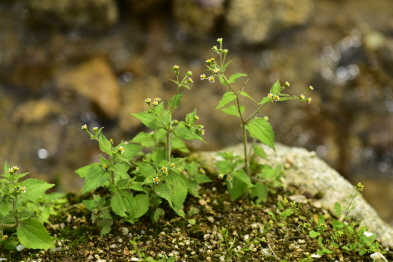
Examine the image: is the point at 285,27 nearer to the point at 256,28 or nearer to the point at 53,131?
the point at 256,28

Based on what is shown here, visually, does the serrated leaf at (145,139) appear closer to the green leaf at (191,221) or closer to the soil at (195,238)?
the soil at (195,238)

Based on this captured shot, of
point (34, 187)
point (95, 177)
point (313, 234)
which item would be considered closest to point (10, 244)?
point (34, 187)

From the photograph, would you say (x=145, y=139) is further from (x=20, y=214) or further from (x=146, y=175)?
(x=20, y=214)

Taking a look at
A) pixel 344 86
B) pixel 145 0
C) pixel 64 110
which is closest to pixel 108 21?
pixel 145 0

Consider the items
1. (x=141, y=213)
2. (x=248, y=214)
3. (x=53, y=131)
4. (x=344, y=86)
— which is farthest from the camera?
(x=344, y=86)

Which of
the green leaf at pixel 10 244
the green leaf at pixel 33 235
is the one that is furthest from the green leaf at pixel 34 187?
the green leaf at pixel 10 244

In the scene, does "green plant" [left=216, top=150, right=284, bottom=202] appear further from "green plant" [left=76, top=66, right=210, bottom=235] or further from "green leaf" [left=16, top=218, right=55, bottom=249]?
"green leaf" [left=16, top=218, right=55, bottom=249]

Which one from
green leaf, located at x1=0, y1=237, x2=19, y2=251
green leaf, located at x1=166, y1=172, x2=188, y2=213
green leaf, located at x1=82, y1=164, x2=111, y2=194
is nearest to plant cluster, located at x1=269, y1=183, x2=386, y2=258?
green leaf, located at x1=166, y1=172, x2=188, y2=213

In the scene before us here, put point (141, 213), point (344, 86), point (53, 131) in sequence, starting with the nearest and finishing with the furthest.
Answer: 1. point (141, 213)
2. point (53, 131)
3. point (344, 86)
